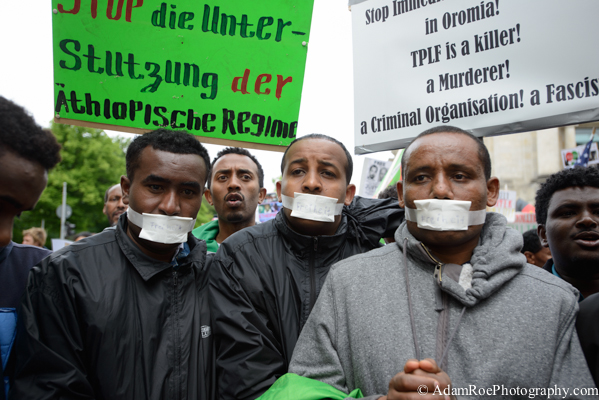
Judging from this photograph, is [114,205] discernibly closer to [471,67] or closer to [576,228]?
[471,67]

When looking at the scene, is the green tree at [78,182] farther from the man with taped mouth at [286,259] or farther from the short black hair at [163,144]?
the man with taped mouth at [286,259]

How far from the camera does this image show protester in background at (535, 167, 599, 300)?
259 cm

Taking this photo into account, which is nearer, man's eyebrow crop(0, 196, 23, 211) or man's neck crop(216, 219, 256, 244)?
man's eyebrow crop(0, 196, 23, 211)

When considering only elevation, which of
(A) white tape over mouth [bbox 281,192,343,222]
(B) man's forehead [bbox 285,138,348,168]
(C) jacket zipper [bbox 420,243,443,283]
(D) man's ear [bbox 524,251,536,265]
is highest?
(B) man's forehead [bbox 285,138,348,168]

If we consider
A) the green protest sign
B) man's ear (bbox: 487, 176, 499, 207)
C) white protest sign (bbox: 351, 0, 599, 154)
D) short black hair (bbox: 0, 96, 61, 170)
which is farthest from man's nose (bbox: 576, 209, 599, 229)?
short black hair (bbox: 0, 96, 61, 170)

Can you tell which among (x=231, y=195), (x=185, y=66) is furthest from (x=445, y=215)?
(x=231, y=195)

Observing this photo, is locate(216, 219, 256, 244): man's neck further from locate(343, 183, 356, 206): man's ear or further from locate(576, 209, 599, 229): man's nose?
locate(576, 209, 599, 229): man's nose

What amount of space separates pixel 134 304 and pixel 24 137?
92 cm

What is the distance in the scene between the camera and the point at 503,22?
2631mm

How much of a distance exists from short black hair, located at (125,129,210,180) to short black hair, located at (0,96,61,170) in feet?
1.72

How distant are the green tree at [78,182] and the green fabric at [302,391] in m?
28.6

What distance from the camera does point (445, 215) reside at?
5.96 feet

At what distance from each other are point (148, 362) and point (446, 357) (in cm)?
137

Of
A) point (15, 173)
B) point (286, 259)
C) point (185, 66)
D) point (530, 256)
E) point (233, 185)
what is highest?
point (185, 66)
